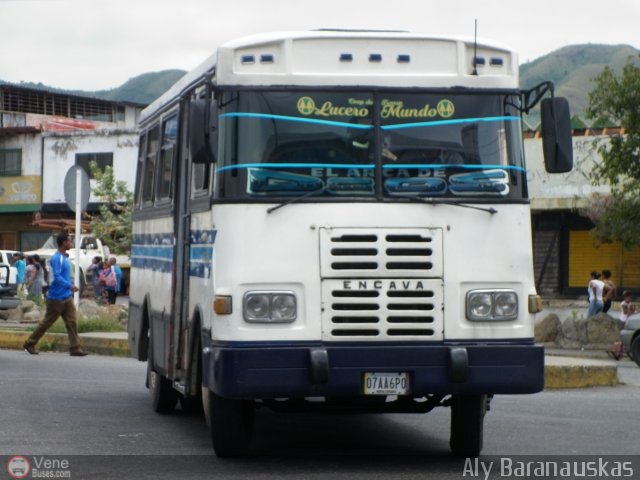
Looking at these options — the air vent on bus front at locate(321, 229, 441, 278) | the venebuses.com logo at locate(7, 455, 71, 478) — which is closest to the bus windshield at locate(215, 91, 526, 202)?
the air vent on bus front at locate(321, 229, 441, 278)

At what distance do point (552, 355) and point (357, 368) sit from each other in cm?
1412

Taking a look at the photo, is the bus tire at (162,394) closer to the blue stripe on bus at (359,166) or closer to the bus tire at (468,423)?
the bus tire at (468,423)

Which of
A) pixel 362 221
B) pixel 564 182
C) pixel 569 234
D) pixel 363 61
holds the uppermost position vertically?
pixel 564 182

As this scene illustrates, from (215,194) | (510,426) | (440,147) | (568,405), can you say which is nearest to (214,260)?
(215,194)

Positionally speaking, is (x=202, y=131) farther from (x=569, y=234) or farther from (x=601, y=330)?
(x=569, y=234)

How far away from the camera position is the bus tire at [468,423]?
10.4 m

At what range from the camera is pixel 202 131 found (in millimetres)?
9625

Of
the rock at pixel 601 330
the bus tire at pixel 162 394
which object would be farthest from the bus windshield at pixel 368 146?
the rock at pixel 601 330

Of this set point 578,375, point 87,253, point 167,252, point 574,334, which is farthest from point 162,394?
point 87,253

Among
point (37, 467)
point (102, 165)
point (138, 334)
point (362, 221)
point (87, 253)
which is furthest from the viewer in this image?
point (102, 165)

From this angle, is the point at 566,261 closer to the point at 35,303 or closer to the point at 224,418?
the point at 35,303

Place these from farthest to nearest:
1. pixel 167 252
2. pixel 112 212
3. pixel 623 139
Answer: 1. pixel 112 212
2. pixel 623 139
3. pixel 167 252

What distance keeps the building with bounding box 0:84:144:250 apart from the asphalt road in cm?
4522

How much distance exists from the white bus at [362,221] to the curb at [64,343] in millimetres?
11735
